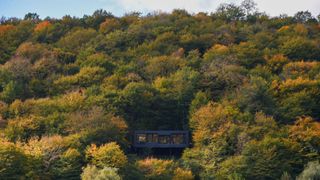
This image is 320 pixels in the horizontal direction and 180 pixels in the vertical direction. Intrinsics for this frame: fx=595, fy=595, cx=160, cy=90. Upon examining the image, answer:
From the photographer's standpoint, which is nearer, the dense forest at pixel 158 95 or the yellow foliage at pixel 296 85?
the dense forest at pixel 158 95

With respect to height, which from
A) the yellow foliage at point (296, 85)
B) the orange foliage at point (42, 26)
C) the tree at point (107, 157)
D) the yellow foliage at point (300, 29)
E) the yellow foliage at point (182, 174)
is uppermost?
the orange foliage at point (42, 26)

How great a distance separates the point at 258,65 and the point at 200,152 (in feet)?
67.4

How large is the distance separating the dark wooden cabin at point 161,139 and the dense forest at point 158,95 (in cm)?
170

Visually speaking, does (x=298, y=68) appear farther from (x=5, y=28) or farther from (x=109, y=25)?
(x=5, y=28)

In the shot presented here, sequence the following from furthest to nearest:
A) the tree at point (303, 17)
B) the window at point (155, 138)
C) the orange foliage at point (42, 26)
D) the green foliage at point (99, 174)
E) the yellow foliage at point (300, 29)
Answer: the tree at point (303, 17) → the orange foliage at point (42, 26) → the yellow foliage at point (300, 29) → the window at point (155, 138) → the green foliage at point (99, 174)

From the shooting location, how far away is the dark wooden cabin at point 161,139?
5712 cm

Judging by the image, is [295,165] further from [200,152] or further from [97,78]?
[97,78]

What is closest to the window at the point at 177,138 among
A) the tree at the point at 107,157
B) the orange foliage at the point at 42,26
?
the tree at the point at 107,157

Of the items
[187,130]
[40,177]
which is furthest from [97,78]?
[40,177]

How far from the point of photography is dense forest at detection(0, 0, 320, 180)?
46906 mm

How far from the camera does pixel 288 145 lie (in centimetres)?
4972

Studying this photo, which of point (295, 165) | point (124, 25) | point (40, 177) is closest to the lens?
point (40, 177)

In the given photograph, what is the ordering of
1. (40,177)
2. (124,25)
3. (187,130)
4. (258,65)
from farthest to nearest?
1. (124,25)
2. (258,65)
3. (187,130)
4. (40,177)

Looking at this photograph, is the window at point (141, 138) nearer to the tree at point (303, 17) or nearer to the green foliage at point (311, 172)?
the green foliage at point (311, 172)
